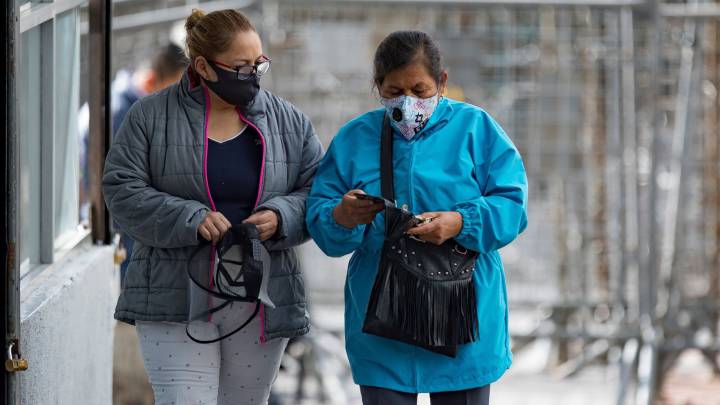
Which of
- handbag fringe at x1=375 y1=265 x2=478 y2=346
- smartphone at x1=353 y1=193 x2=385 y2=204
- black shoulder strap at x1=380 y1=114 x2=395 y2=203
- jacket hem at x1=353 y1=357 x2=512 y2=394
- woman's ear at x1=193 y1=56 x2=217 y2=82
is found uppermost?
woman's ear at x1=193 y1=56 x2=217 y2=82

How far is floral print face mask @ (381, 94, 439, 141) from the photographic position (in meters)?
3.94

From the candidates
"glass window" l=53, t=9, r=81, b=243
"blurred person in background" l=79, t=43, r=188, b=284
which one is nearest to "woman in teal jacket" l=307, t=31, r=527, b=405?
"glass window" l=53, t=9, r=81, b=243

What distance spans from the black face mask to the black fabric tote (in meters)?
0.37

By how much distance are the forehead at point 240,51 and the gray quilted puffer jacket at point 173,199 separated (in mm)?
155

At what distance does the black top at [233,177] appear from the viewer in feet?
13.3

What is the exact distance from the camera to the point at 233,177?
405cm

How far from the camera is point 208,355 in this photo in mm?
4074

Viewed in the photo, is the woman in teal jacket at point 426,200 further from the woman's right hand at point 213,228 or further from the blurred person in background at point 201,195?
the woman's right hand at point 213,228

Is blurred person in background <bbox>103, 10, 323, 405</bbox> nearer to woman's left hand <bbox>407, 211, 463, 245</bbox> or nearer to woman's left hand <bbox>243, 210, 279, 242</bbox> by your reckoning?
woman's left hand <bbox>243, 210, 279, 242</bbox>

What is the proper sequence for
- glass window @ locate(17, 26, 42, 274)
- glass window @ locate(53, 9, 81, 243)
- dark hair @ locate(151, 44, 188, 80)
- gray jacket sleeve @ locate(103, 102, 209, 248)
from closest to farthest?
gray jacket sleeve @ locate(103, 102, 209, 248) < glass window @ locate(17, 26, 42, 274) < glass window @ locate(53, 9, 81, 243) < dark hair @ locate(151, 44, 188, 80)

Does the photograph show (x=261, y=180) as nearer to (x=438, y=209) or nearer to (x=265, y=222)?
(x=265, y=222)

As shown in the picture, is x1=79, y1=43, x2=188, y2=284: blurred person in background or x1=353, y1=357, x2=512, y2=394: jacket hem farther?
x1=79, y1=43, x2=188, y2=284: blurred person in background

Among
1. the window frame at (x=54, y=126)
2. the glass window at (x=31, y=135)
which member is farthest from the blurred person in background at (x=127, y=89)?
the glass window at (x=31, y=135)

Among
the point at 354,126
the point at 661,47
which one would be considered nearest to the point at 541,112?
the point at 661,47
